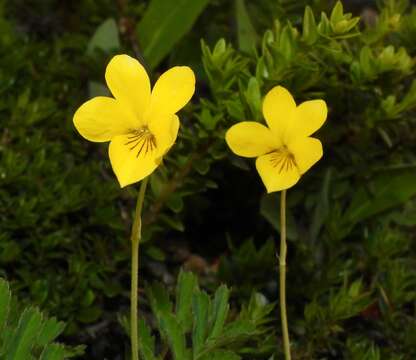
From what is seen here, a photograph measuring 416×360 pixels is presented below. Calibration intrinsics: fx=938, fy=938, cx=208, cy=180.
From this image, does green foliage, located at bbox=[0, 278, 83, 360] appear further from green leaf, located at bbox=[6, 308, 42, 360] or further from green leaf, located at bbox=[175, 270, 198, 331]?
green leaf, located at bbox=[175, 270, 198, 331]

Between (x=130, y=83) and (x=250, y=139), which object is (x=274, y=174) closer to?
(x=250, y=139)

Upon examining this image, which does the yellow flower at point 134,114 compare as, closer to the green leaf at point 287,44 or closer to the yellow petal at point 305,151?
the yellow petal at point 305,151

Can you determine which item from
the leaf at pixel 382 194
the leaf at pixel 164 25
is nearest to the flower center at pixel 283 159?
the leaf at pixel 382 194

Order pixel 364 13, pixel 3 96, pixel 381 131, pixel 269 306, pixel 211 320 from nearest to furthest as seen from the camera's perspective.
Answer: pixel 211 320 < pixel 269 306 < pixel 381 131 < pixel 3 96 < pixel 364 13

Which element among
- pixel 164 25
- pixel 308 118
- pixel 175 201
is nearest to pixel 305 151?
pixel 308 118

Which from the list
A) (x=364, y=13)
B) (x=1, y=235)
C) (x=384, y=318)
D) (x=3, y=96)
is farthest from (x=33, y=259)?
(x=364, y=13)

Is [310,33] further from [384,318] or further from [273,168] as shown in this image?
[384,318]

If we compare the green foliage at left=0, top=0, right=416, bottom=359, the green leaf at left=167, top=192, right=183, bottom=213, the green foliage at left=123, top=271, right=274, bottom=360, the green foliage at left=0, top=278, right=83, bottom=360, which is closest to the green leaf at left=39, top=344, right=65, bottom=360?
the green foliage at left=0, top=278, right=83, bottom=360
